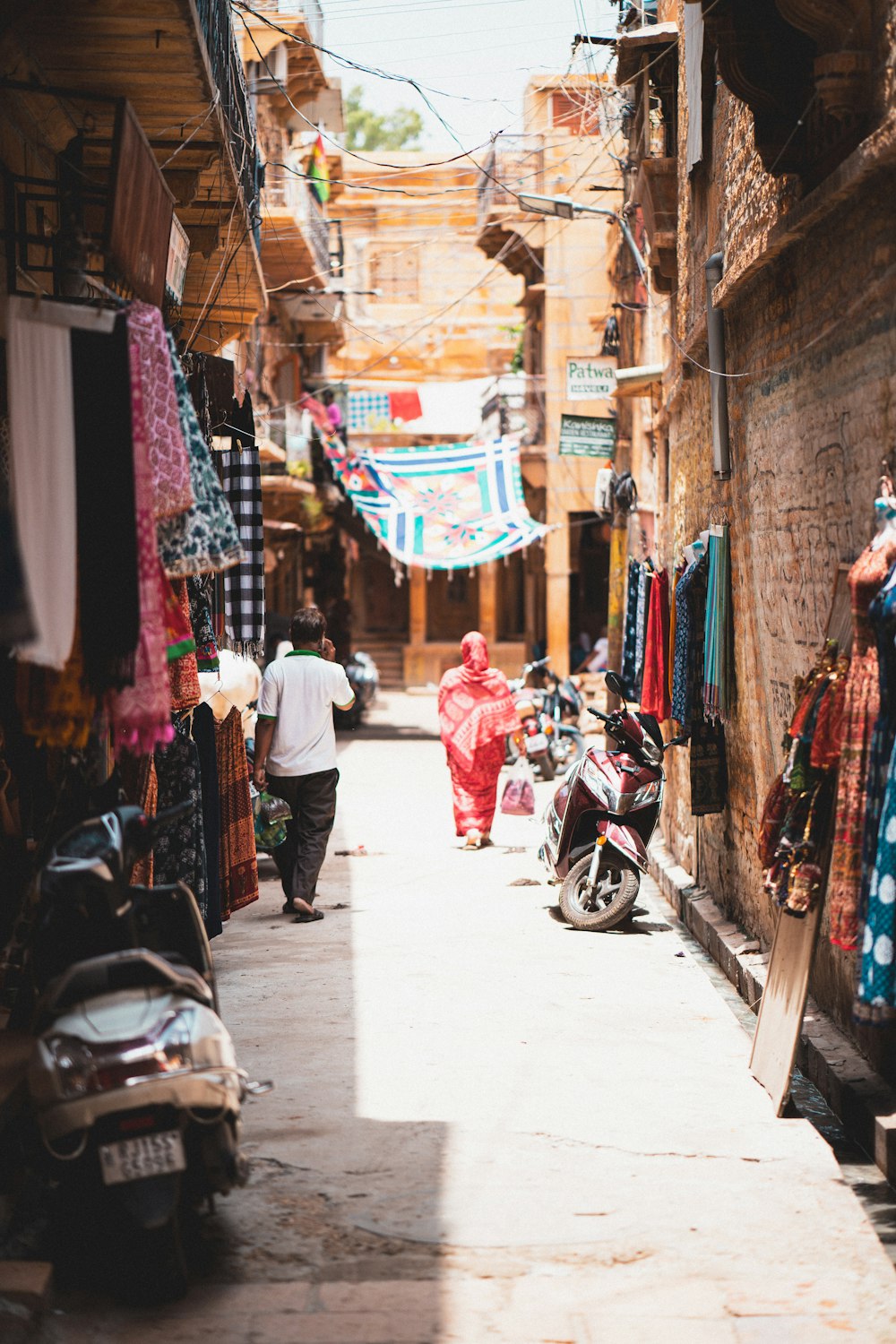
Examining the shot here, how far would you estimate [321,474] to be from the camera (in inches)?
1132

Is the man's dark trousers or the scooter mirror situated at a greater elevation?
the scooter mirror

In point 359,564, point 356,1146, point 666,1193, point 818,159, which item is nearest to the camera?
point 666,1193

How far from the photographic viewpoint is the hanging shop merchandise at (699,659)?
870cm

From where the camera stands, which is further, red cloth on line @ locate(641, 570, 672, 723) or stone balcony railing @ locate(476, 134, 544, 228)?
stone balcony railing @ locate(476, 134, 544, 228)

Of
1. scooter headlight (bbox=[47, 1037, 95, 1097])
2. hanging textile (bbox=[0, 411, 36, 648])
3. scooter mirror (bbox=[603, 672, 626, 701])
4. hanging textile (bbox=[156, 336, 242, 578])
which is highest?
hanging textile (bbox=[156, 336, 242, 578])

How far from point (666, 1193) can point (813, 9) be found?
416cm

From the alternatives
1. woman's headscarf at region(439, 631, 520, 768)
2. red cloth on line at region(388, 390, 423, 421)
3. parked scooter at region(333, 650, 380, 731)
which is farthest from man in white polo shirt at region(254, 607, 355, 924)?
red cloth on line at region(388, 390, 423, 421)

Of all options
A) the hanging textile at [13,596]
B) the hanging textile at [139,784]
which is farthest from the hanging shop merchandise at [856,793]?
the hanging textile at [139,784]

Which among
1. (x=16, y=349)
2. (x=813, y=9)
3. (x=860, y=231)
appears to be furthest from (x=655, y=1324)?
(x=813, y=9)

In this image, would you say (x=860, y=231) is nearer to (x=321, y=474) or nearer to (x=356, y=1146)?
(x=356, y=1146)

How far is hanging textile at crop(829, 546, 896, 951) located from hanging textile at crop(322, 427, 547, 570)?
58.8 feet

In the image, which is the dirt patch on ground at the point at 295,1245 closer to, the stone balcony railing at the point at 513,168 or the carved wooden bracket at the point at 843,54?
the carved wooden bracket at the point at 843,54

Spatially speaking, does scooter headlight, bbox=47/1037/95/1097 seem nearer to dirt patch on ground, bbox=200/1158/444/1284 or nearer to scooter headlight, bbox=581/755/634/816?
dirt patch on ground, bbox=200/1158/444/1284

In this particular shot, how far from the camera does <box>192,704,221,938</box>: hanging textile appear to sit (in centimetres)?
725
